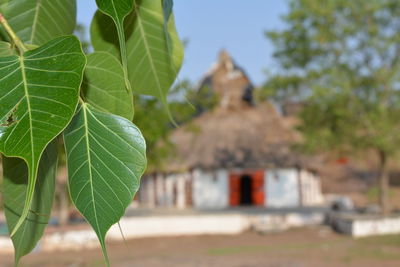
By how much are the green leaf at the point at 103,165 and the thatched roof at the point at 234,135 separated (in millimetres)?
15719

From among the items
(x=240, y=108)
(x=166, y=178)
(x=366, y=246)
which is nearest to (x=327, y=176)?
(x=240, y=108)

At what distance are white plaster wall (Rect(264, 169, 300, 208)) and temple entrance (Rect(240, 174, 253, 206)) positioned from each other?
158 cm

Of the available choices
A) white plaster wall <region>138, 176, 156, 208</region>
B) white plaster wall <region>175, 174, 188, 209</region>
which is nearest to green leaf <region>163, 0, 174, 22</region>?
white plaster wall <region>175, 174, 188, 209</region>

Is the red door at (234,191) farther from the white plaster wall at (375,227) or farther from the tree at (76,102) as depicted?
the tree at (76,102)

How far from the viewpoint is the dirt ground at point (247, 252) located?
30.0 feet

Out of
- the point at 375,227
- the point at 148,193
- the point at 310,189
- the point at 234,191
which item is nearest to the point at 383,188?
the point at 375,227

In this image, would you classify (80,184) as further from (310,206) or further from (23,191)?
(310,206)

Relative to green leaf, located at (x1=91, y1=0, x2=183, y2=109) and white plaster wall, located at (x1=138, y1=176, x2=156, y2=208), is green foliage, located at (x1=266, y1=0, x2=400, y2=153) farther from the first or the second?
green leaf, located at (x1=91, y1=0, x2=183, y2=109)

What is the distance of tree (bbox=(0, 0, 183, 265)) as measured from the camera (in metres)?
0.42

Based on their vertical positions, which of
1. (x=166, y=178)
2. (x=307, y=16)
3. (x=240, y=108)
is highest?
(x=307, y=16)

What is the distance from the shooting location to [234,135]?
1919 centimetres

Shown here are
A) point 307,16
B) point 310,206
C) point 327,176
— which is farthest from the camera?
point 327,176

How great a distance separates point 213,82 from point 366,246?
1112cm

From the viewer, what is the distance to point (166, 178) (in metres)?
18.2
